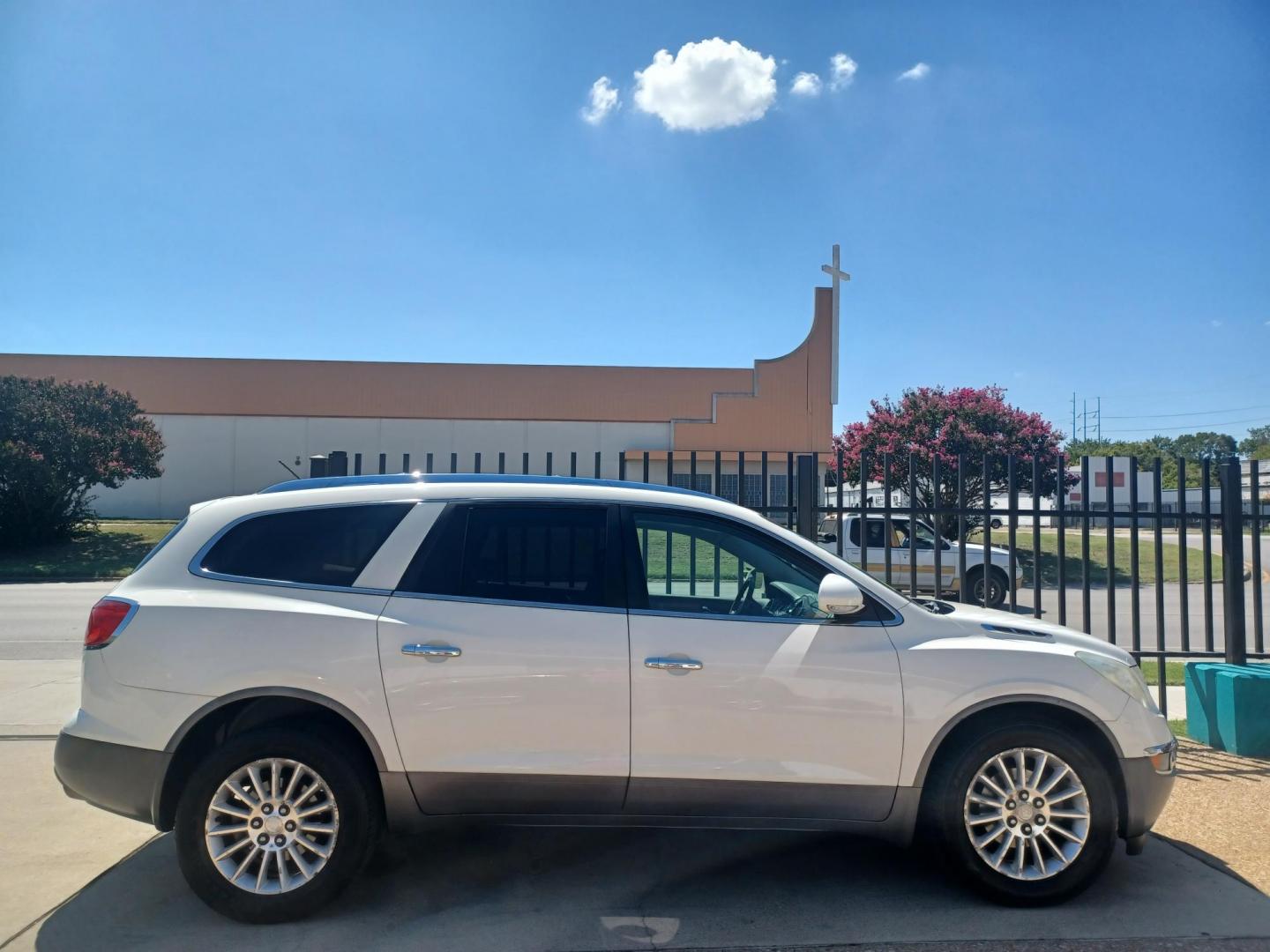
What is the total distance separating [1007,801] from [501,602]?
2354mm

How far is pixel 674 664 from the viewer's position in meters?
3.86

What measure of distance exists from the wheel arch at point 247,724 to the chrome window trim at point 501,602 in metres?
0.54

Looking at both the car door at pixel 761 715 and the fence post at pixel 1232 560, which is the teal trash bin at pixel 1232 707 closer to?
the fence post at pixel 1232 560

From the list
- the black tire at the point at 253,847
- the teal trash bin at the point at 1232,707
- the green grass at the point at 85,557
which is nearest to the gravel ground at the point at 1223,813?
the teal trash bin at the point at 1232,707

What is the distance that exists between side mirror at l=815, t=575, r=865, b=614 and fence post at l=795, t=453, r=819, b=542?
2.88 metres

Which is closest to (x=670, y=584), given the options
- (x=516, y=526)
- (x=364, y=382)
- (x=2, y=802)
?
(x=516, y=526)

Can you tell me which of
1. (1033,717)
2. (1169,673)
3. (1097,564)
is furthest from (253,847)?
(1097,564)

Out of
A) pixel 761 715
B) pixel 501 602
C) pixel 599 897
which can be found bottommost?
pixel 599 897

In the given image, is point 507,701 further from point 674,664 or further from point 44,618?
point 44,618

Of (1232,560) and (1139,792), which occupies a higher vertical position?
(1232,560)

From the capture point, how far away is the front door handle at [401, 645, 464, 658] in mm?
3832

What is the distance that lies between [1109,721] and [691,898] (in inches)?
79.0

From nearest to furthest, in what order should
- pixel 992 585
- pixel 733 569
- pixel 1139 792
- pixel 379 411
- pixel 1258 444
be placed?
pixel 1139 792, pixel 733 569, pixel 992 585, pixel 379 411, pixel 1258 444

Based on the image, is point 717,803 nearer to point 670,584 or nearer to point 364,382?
point 670,584
